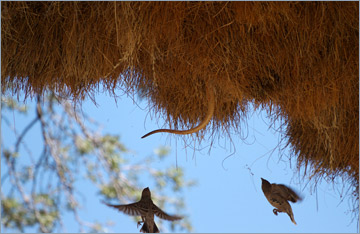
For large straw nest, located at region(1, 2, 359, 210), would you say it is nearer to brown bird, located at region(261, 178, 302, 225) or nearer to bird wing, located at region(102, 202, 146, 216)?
brown bird, located at region(261, 178, 302, 225)

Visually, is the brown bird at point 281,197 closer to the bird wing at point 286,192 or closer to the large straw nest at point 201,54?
the bird wing at point 286,192

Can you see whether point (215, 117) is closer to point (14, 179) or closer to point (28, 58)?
point (28, 58)

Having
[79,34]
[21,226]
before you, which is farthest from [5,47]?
[21,226]

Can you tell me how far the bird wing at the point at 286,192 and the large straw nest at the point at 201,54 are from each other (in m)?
0.20

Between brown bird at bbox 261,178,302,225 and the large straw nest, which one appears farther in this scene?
brown bird at bbox 261,178,302,225

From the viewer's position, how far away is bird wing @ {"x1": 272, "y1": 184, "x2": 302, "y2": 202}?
6.48 feet

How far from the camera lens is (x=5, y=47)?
5.45 feet

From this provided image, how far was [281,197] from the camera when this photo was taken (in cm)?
198

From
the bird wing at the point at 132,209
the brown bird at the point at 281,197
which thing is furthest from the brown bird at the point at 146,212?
the brown bird at the point at 281,197

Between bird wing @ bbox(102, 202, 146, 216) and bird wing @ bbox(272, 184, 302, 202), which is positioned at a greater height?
bird wing @ bbox(272, 184, 302, 202)

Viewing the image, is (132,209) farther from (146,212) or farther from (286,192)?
(286,192)

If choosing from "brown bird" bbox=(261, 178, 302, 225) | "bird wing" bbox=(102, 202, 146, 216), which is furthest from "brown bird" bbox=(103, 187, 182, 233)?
"brown bird" bbox=(261, 178, 302, 225)

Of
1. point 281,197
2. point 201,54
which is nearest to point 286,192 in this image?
point 281,197

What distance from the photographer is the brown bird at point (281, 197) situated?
196 cm
